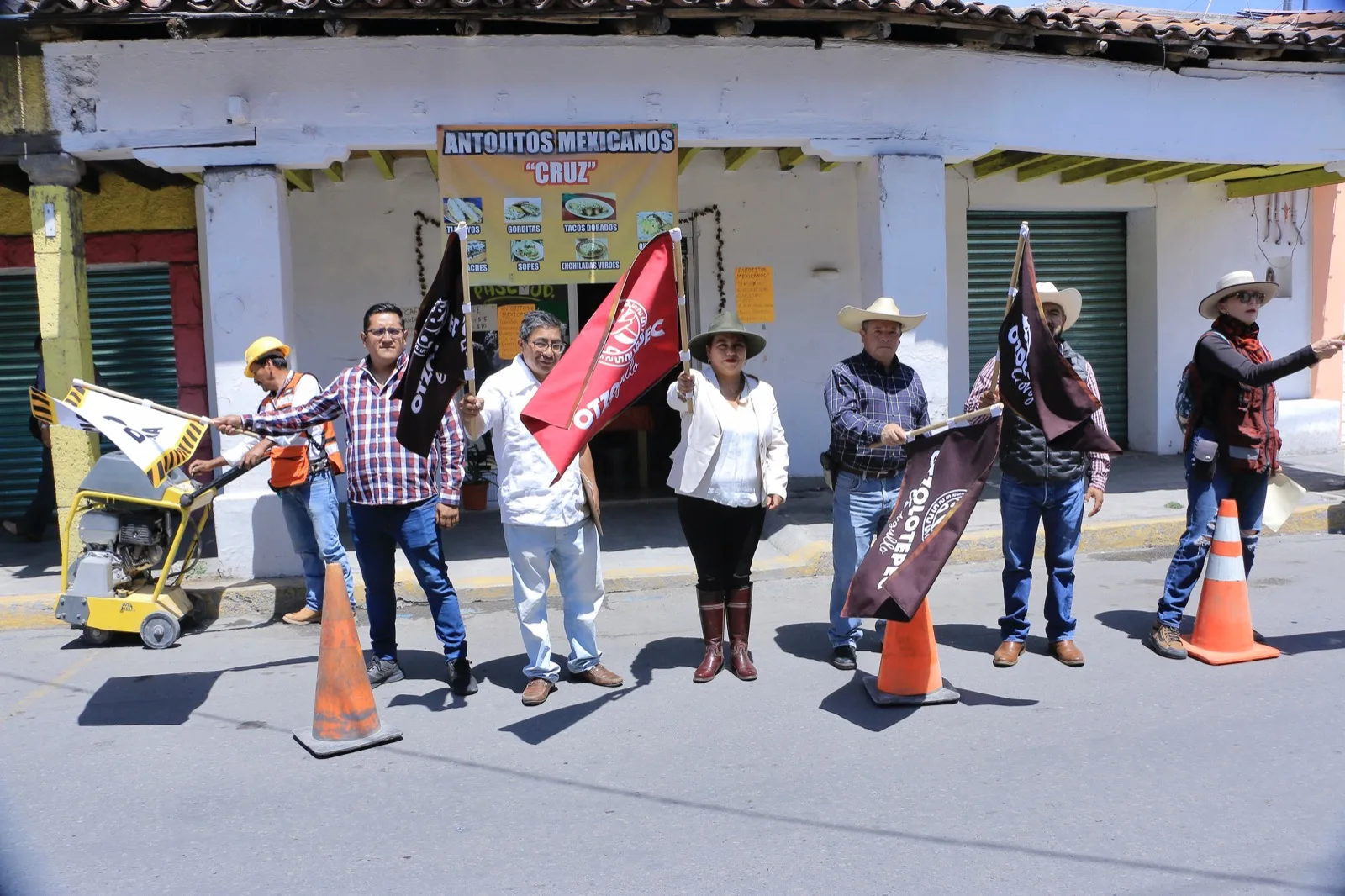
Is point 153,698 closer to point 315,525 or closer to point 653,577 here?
point 315,525

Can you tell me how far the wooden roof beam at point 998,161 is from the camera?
963 centimetres

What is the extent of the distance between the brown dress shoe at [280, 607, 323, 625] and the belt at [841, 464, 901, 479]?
11.7ft

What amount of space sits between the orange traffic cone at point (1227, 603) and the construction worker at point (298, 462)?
4.83 metres

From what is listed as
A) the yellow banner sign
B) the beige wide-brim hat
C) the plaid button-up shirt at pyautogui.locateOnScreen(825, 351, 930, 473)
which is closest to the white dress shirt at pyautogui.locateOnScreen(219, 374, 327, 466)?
the yellow banner sign

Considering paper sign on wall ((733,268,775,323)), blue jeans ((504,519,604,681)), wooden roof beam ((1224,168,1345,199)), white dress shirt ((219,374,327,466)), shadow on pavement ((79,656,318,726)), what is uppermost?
wooden roof beam ((1224,168,1345,199))

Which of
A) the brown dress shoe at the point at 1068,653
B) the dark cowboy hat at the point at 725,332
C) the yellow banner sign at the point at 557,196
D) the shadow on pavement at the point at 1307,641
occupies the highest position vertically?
the yellow banner sign at the point at 557,196

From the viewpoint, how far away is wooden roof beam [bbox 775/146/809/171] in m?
9.18

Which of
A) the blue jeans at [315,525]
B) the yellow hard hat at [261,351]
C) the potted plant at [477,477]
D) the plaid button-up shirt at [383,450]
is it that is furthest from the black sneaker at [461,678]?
the potted plant at [477,477]

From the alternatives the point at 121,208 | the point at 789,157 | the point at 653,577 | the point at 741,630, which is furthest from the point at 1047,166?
the point at 121,208

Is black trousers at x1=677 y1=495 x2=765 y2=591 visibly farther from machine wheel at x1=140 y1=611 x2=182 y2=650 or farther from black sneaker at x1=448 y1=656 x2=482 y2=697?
machine wheel at x1=140 y1=611 x2=182 y2=650

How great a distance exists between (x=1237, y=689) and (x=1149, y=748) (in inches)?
39.2

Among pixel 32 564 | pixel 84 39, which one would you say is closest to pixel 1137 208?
pixel 84 39

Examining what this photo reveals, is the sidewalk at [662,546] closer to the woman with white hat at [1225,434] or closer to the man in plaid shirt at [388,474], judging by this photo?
the man in plaid shirt at [388,474]

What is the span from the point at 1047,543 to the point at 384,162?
623 centimetres
